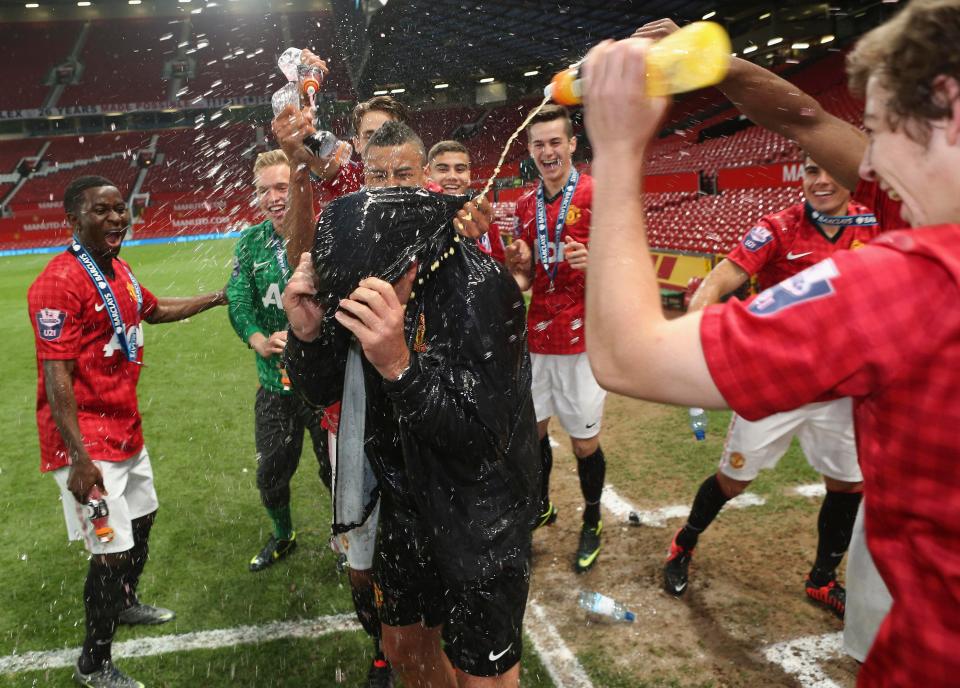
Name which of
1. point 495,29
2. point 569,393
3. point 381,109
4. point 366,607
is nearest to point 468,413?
point 366,607

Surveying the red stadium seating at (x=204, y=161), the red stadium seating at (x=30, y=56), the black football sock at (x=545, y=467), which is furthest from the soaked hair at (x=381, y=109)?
the red stadium seating at (x=30, y=56)

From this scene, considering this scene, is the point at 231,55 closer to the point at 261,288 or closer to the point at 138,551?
the point at 261,288

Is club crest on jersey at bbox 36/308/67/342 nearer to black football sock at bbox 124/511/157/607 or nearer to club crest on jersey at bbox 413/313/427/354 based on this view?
black football sock at bbox 124/511/157/607

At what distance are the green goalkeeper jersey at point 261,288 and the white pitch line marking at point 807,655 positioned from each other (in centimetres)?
315

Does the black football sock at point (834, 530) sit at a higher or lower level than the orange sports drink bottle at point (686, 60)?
lower

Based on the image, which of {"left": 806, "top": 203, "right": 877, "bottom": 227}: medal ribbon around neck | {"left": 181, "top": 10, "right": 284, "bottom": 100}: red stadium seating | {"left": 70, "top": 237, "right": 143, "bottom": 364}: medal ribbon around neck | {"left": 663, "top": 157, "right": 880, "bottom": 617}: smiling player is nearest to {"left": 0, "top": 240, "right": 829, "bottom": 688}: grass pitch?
{"left": 663, "top": 157, "right": 880, "bottom": 617}: smiling player

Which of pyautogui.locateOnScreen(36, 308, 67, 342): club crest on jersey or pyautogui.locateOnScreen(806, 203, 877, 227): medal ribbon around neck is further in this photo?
pyautogui.locateOnScreen(806, 203, 877, 227): medal ribbon around neck

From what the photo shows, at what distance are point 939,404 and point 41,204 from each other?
48.7m

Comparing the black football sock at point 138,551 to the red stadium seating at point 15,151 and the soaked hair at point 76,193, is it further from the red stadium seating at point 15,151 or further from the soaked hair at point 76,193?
the red stadium seating at point 15,151

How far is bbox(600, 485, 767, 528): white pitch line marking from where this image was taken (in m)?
4.55

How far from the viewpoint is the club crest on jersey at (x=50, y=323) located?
3.02m

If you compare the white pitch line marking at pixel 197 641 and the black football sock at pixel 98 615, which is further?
the white pitch line marking at pixel 197 641

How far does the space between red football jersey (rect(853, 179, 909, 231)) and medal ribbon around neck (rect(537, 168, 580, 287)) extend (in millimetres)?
2676

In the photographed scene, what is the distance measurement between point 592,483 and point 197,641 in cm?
252
